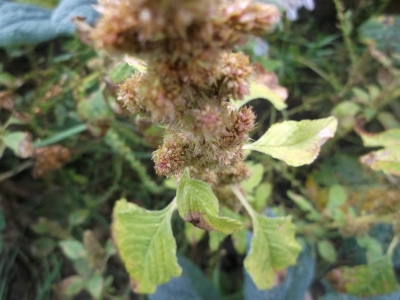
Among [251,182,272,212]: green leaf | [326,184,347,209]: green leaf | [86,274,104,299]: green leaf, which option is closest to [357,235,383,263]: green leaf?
[326,184,347,209]: green leaf

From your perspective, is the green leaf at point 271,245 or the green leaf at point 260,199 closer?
the green leaf at point 271,245

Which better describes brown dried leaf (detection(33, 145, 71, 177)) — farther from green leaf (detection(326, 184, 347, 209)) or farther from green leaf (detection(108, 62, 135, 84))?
green leaf (detection(326, 184, 347, 209))

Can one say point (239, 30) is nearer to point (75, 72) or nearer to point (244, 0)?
point (244, 0)

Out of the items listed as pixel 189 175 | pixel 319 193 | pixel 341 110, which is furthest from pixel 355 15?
pixel 189 175

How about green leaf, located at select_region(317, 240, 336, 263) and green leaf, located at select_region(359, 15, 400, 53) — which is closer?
green leaf, located at select_region(317, 240, 336, 263)

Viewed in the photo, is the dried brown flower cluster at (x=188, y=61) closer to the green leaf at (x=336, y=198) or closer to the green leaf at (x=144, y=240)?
the green leaf at (x=144, y=240)

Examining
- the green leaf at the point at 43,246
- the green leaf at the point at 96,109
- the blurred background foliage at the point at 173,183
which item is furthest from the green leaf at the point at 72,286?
the green leaf at the point at 96,109
